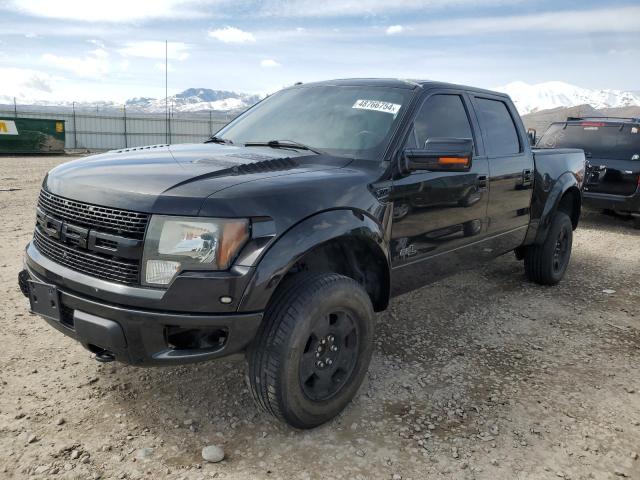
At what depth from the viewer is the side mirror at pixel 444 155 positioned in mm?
2885

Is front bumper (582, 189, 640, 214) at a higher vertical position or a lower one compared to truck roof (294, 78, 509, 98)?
lower

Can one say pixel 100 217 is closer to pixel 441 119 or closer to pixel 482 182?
pixel 441 119

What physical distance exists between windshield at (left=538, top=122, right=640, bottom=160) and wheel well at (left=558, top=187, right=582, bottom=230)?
3515 millimetres

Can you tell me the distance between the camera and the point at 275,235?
7.54ft

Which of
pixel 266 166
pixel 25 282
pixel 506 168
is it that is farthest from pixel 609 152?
pixel 25 282

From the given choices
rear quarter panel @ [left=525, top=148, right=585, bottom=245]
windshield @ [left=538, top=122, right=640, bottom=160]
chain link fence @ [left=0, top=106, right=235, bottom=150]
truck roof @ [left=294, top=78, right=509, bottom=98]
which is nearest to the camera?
truck roof @ [left=294, top=78, right=509, bottom=98]

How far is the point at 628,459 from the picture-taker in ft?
8.50

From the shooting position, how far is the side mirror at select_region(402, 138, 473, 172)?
2885mm

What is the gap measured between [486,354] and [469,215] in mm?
986

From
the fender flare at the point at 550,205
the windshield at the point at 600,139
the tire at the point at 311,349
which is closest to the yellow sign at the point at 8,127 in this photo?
the windshield at the point at 600,139

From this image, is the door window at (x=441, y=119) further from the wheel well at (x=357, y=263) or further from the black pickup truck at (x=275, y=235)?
the wheel well at (x=357, y=263)

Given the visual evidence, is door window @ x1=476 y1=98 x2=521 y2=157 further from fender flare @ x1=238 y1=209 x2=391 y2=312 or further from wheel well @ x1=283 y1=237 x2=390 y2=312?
fender flare @ x1=238 y1=209 x2=391 y2=312

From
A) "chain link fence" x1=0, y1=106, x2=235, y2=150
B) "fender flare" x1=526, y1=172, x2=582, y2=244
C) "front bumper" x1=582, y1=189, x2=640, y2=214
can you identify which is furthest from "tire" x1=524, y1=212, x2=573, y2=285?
"chain link fence" x1=0, y1=106, x2=235, y2=150

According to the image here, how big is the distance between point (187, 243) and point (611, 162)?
8.17m
